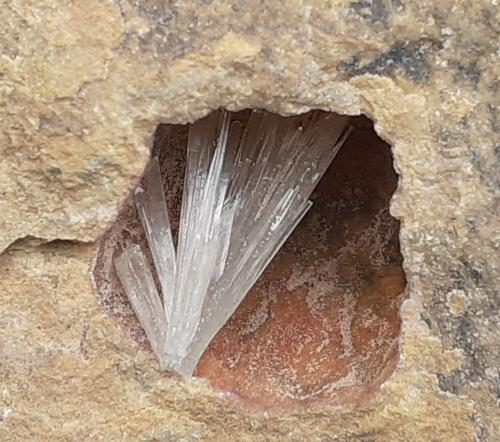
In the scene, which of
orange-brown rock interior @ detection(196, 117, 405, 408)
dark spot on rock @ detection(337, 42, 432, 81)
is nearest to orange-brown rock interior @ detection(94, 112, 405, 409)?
orange-brown rock interior @ detection(196, 117, 405, 408)

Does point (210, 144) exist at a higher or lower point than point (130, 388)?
higher

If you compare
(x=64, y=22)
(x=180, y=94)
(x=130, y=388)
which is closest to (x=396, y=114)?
(x=180, y=94)

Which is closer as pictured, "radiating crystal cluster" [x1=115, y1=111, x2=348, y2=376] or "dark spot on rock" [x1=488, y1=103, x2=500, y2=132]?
"dark spot on rock" [x1=488, y1=103, x2=500, y2=132]

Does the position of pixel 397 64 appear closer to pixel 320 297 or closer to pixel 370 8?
pixel 370 8

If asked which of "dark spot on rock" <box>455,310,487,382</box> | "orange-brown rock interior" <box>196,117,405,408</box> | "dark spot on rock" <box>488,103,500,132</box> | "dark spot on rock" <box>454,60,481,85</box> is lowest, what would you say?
"orange-brown rock interior" <box>196,117,405,408</box>

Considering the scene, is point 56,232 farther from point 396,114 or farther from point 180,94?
point 396,114

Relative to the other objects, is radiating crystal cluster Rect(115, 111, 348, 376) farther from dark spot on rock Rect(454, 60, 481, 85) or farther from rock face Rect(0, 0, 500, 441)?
dark spot on rock Rect(454, 60, 481, 85)

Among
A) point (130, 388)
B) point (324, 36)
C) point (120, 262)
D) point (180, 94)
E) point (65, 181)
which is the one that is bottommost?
point (130, 388)

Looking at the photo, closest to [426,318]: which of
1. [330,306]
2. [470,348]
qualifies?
[470,348]
